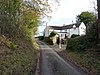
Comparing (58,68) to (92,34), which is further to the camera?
(92,34)

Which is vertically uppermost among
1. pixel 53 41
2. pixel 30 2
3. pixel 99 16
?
pixel 30 2

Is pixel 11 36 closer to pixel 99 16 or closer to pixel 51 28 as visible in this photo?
pixel 99 16

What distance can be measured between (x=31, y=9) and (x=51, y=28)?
3396 inches

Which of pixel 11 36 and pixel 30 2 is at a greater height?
pixel 30 2

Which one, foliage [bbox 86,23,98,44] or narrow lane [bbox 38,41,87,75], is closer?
narrow lane [bbox 38,41,87,75]

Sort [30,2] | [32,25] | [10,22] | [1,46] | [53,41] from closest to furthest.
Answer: [1,46]
[10,22]
[30,2]
[32,25]
[53,41]

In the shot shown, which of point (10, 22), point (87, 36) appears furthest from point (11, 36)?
point (87, 36)

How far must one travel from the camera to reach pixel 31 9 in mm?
33500

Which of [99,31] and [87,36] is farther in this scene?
[87,36]

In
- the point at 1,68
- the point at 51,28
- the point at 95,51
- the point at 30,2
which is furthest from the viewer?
the point at 51,28

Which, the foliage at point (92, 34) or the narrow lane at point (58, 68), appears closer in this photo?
the narrow lane at point (58, 68)

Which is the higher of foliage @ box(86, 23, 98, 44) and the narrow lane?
foliage @ box(86, 23, 98, 44)

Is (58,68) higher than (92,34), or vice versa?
(92,34)

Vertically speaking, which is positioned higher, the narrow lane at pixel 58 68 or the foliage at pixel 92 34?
the foliage at pixel 92 34
